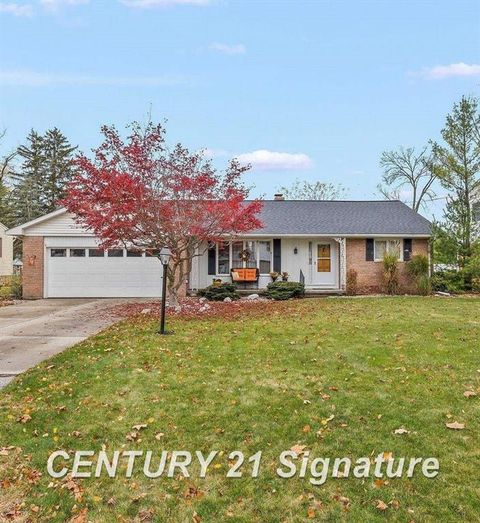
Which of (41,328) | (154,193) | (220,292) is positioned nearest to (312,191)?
(220,292)

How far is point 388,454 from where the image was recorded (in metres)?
3.52

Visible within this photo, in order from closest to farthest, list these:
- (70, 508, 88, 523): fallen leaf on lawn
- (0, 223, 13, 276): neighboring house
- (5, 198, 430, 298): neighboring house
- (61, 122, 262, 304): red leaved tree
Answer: (70, 508, 88, 523): fallen leaf on lawn
(61, 122, 262, 304): red leaved tree
(5, 198, 430, 298): neighboring house
(0, 223, 13, 276): neighboring house

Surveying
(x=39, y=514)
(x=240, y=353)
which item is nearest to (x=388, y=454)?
(x=39, y=514)

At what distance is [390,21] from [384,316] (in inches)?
384

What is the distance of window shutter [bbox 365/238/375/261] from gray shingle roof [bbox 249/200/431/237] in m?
0.38

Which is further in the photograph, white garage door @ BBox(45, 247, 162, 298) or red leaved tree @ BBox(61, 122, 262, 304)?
white garage door @ BBox(45, 247, 162, 298)

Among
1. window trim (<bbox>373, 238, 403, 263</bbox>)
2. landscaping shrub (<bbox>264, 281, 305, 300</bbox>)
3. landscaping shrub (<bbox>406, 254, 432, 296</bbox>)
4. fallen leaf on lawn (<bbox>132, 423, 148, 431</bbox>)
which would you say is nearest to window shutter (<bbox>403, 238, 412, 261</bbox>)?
window trim (<bbox>373, 238, 403, 263</bbox>)

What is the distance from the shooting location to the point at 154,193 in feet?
37.0

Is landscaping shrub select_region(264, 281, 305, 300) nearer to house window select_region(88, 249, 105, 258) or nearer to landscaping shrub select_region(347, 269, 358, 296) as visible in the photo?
landscaping shrub select_region(347, 269, 358, 296)

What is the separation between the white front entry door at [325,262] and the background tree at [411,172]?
21.2m

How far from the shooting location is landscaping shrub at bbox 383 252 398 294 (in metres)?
16.5

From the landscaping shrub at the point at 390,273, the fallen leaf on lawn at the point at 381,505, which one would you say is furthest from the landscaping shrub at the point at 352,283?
the fallen leaf on lawn at the point at 381,505

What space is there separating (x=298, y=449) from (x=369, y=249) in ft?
47.9

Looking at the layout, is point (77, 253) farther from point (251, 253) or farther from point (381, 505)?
point (381, 505)
